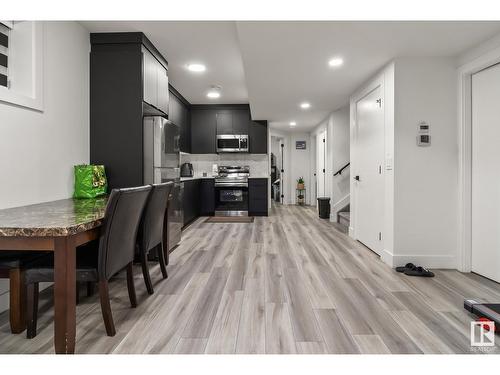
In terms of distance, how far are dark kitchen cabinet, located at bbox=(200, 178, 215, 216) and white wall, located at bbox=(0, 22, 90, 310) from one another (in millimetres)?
3391

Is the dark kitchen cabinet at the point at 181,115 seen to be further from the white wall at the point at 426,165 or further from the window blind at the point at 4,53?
the white wall at the point at 426,165

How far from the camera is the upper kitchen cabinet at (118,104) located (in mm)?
3057

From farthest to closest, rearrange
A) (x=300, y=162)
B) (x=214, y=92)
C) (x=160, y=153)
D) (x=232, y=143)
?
(x=300, y=162) → (x=232, y=143) → (x=214, y=92) → (x=160, y=153)

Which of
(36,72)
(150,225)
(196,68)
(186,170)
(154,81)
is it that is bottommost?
(150,225)

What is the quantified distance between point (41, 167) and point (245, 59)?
2155 mm

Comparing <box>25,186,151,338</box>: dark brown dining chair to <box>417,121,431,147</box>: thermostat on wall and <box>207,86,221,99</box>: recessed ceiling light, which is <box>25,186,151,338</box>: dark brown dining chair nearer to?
<box>417,121,431,147</box>: thermostat on wall

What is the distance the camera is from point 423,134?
3047mm

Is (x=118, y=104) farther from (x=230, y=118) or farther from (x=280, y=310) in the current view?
(x=230, y=118)

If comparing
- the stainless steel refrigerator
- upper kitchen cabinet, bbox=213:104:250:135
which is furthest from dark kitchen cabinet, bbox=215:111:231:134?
the stainless steel refrigerator

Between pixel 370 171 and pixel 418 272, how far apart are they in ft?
4.50

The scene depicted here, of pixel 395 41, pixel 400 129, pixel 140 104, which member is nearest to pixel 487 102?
pixel 400 129

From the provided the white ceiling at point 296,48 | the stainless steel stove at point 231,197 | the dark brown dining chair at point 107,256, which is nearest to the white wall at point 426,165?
the white ceiling at point 296,48

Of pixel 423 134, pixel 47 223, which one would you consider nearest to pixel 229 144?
pixel 423 134

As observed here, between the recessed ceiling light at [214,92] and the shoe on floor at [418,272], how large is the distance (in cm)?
406
